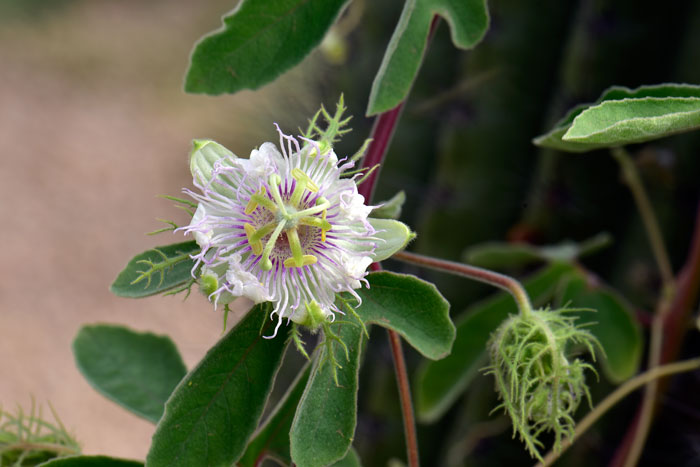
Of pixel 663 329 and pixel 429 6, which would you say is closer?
pixel 429 6

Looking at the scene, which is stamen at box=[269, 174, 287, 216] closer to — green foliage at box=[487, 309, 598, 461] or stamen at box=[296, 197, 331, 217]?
stamen at box=[296, 197, 331, 217]

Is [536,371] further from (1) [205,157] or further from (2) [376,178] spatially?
(1) [205,157]

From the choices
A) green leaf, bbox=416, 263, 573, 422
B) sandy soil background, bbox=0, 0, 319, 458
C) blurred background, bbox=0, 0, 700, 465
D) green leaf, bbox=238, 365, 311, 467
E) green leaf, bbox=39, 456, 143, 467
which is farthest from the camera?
sandy soil background, bbox=0, 0, 319, 458

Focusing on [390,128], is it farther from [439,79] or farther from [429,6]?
[439,79]

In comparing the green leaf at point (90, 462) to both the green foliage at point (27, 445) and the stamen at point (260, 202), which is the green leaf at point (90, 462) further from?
the stamen at point (260, 202)

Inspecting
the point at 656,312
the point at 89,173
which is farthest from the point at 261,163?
the point at 89,173

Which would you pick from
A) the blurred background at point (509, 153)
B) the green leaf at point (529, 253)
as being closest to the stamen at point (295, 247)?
the blurred background at point (509, 153)

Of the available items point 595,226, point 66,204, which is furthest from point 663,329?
point 66,204

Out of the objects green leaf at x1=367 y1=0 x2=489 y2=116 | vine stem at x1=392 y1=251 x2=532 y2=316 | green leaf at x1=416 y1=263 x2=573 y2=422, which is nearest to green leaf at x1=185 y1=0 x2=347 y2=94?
green leaf at x1=367 y1=0 x2=489 y2=116
